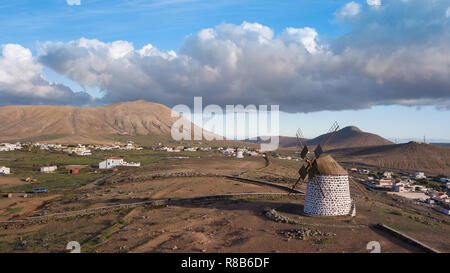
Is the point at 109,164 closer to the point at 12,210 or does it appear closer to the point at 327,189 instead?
the point at 12,210

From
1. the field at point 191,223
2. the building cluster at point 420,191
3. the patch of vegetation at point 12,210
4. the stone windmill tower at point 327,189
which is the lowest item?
the building cluster at point 420,191

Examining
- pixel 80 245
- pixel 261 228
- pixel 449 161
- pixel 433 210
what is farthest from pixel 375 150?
pixel 80 245

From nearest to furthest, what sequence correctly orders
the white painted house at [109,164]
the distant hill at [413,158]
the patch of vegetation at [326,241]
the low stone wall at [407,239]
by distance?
1. the low stone wall at [407,239]
2. the patch of vegetation at [326,241]
3. the white painted house at [109,164]
4. the distant hill at [413,158]

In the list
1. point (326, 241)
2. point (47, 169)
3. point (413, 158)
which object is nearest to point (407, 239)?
point (326, 241)

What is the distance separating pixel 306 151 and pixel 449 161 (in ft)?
325

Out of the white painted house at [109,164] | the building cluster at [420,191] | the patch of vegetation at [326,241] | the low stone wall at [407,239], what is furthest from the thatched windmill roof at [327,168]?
the white painted house at [109,164]

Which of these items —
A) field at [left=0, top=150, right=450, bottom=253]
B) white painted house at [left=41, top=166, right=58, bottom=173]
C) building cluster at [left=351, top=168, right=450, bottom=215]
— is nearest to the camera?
field at [left=0, top=150, right=450, bottom=253]

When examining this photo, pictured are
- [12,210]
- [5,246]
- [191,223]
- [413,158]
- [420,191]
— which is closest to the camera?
[5,246]

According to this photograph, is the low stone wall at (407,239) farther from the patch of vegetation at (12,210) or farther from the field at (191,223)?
the patch of vegetation at (12,210)

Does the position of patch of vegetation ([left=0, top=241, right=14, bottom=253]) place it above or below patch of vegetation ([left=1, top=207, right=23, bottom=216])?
above

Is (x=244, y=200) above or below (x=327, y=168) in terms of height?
below

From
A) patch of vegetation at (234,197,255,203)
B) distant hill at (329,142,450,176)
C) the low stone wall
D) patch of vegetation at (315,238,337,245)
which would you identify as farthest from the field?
distant hill at (329,142,450,176)

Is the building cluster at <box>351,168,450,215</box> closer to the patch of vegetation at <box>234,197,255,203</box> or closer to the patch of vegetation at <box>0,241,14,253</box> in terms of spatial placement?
the patch of vegetation at <box>234,197,255,203</box>
